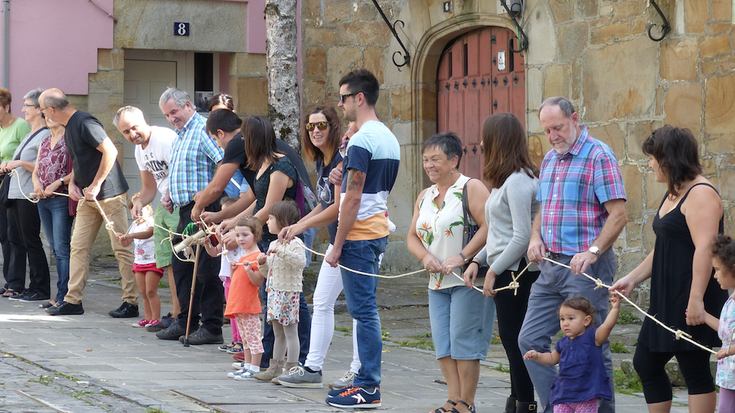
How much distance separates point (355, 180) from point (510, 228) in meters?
0.85

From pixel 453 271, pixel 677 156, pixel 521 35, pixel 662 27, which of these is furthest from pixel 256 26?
pixel 677 156

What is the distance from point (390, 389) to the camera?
5762mm

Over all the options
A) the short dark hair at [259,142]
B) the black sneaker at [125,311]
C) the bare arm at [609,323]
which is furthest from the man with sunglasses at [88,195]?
the bare arm at [609,323]

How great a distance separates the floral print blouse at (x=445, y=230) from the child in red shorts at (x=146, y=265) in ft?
11.4

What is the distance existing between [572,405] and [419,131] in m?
7.43

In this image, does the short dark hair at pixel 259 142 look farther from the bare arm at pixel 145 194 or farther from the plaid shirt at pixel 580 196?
the plaid shirt at pixel 580 196

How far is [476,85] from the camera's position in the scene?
11.0m

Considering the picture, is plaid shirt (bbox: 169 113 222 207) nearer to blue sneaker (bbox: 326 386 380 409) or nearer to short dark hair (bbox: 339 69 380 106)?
short dark hair (bbox: 339 69 380 106)

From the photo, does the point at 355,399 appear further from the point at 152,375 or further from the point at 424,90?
the point at 424,90

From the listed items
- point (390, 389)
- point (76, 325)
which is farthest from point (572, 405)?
point (76, 325)

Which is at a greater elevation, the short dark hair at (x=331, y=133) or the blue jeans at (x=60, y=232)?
the short dark hair at (x=331, y=133)

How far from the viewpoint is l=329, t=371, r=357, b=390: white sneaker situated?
5574mm

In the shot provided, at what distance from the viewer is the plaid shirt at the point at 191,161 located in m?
7.25

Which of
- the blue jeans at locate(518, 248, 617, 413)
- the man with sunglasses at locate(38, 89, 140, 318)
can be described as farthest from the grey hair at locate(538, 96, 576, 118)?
the man with sunglasses at locate(38, 89, 140, 318)
